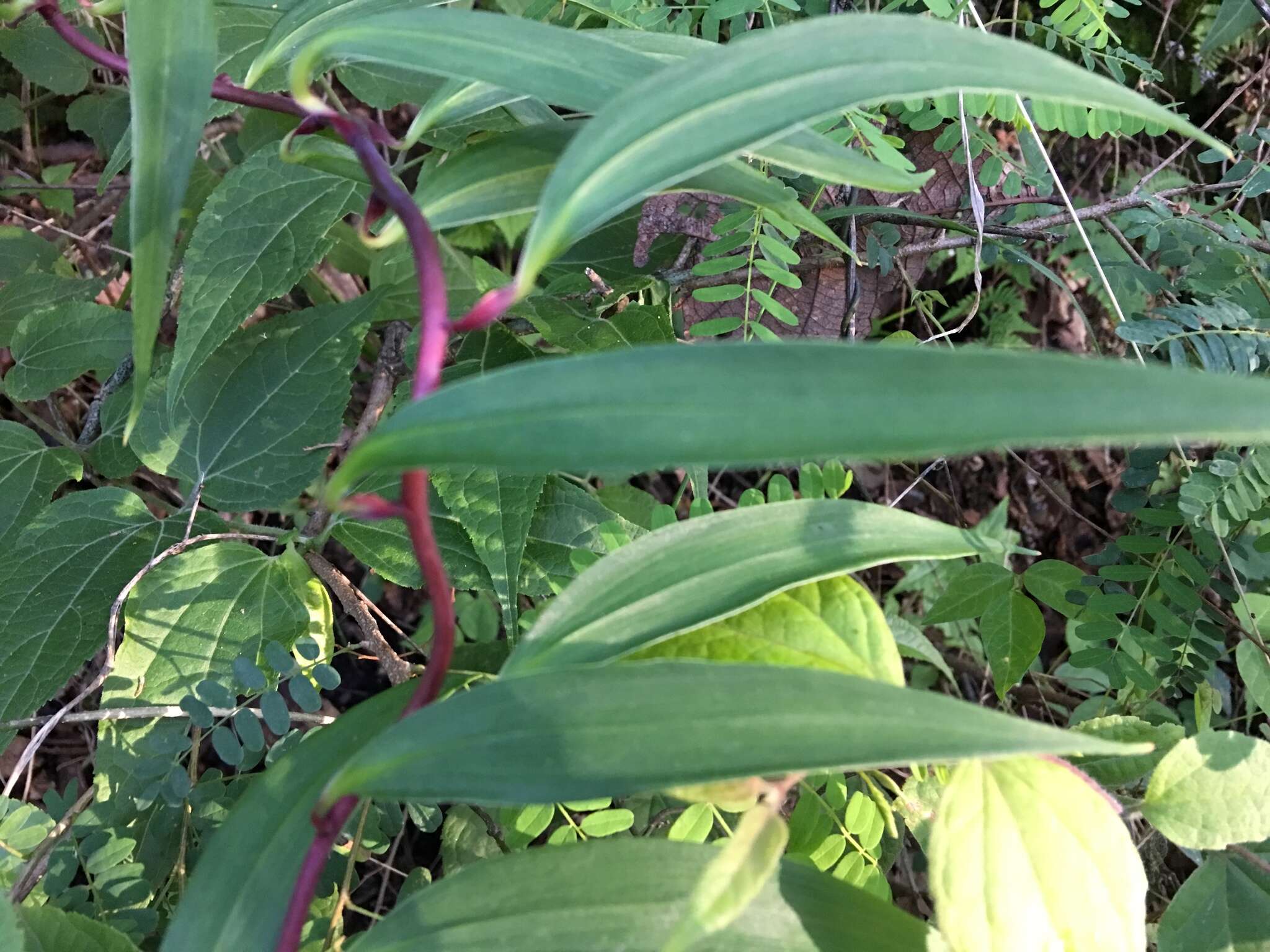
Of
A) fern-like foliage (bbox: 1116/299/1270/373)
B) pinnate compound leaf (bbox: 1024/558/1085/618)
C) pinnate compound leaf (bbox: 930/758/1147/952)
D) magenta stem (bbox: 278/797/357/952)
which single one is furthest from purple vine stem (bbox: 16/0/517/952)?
pinnate compound leaf (bbox: 1024/558/1085/618)

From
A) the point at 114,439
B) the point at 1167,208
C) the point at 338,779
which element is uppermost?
the point at 1167,208

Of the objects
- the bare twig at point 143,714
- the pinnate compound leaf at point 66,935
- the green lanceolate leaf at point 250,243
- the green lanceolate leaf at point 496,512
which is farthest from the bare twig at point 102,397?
the pinnate compound leaf at point 66,935

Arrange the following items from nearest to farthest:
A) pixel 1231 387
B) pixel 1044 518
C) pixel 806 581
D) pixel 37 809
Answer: pixel 1231 387, pixel 806 581, pixel 37 809, pixel 1044 518

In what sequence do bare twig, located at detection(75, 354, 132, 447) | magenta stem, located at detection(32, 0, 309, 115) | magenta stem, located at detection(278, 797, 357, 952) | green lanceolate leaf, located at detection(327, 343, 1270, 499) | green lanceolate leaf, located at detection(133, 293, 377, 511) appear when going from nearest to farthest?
green lanceolate leaf, located at detection(327, 343, 1270, 499), magenta stem, located at detection(278, 797, 357, 952), magenta stem, located at detection(32, 0, 309, 115), green lanceolate leaf, located at detection(133, 293, 377, 511), bare twig, located at detection(75, 354, 132, 447)

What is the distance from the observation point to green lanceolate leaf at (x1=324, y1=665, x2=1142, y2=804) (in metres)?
0.30

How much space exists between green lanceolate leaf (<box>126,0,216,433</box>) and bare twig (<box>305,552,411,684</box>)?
0.38m

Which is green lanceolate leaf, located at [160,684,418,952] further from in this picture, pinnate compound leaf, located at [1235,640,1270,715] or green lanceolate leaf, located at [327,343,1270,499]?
pinnate compound leaf, located at [1235,640,1270,715]

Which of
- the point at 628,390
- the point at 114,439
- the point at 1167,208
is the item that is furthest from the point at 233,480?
the point at 1167,208

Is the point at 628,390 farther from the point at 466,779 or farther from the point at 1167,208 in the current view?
the point at 1167,208

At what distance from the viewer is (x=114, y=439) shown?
0.90 meters

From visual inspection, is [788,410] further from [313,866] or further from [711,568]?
[313,866]

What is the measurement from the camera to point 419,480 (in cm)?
34

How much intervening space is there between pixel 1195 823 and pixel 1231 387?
13.3 inches

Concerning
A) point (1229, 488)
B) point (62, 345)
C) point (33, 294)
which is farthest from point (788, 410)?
point (33, 294)
